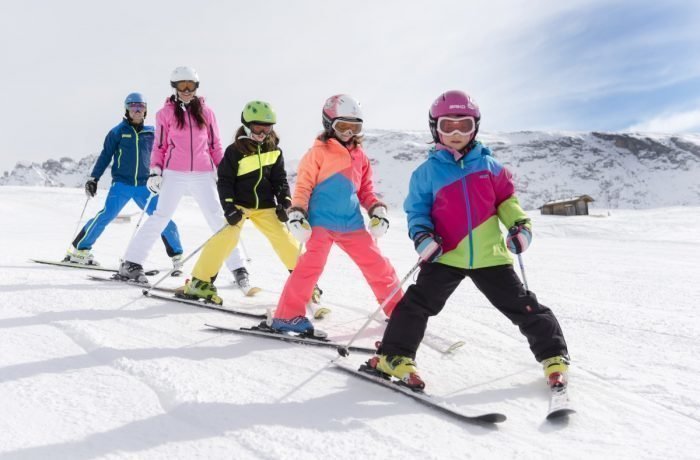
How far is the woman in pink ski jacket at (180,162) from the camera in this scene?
539cm

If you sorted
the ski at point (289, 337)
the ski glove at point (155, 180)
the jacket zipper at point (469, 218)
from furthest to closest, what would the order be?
the ski glove at point (155, 180) → the ski at point (289, 337) → the jacket zipper at point (469, 218)

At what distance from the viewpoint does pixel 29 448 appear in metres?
1.93

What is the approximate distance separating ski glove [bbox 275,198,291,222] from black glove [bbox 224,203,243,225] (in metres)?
0.35

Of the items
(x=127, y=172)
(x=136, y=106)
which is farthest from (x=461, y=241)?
(x=136, y=106)

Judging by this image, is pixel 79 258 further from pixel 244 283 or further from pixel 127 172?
pixel 244 283

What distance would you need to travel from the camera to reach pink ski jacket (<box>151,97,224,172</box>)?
5391mm

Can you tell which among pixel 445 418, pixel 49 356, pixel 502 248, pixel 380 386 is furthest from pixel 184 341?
pixel 502 248

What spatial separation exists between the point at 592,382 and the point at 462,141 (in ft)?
5.38

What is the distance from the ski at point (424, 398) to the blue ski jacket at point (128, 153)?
177 inches

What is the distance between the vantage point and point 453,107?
327cm

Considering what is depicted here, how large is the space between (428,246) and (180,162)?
335 cm

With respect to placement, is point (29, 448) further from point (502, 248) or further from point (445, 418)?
point (502, 248)

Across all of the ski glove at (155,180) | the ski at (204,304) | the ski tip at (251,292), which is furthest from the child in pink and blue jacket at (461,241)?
the ski glove at (155,180)

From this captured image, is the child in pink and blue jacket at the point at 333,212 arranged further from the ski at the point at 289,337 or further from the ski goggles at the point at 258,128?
the ski goggles at the point at 258,128
